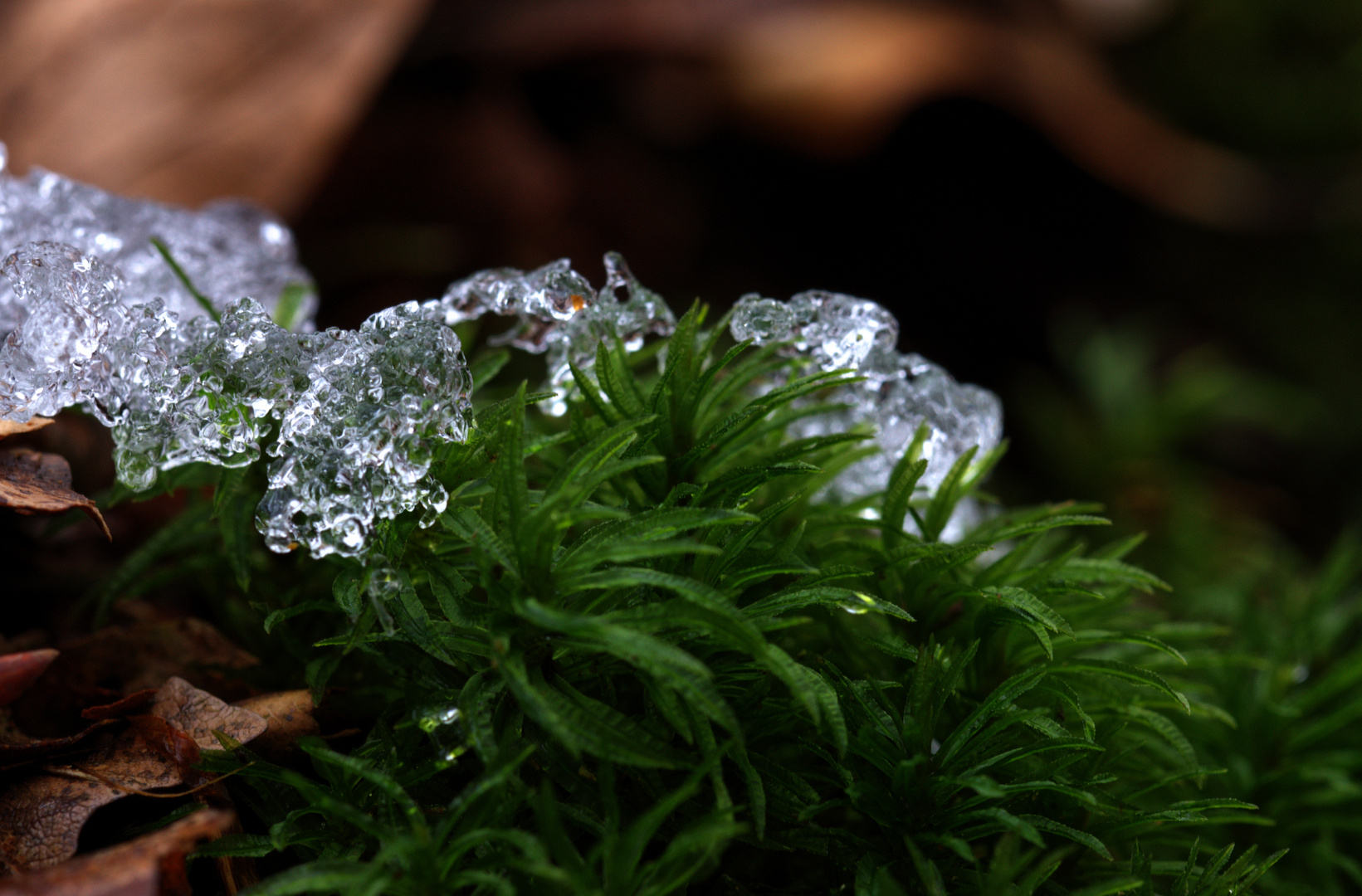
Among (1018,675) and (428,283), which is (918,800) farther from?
(428,283)

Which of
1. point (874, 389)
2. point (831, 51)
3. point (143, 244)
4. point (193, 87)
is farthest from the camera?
point (831, 51)

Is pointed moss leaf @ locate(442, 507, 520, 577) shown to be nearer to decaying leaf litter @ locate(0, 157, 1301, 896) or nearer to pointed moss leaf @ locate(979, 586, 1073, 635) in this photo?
decaying leaf litter @ locate(0, 157, 1301, 896)

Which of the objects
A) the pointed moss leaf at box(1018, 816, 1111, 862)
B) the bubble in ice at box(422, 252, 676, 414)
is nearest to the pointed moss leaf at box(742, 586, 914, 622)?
the pointed moss leaf at box(1018, 816, 1111, 862)

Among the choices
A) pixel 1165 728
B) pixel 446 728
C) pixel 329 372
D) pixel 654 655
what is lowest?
pixel 1165 728

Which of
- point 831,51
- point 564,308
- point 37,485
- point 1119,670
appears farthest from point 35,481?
point 831,51

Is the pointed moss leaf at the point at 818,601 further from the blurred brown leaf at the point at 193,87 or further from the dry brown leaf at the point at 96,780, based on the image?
the blurred brown leaf at the point at 193,87

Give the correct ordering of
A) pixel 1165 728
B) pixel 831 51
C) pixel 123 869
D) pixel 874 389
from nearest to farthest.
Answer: pixel 123 869 → pixel 1165 728 → pixel 874 389 → pixel 831 51

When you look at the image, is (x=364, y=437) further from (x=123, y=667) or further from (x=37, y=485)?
(x=123, y=667)
